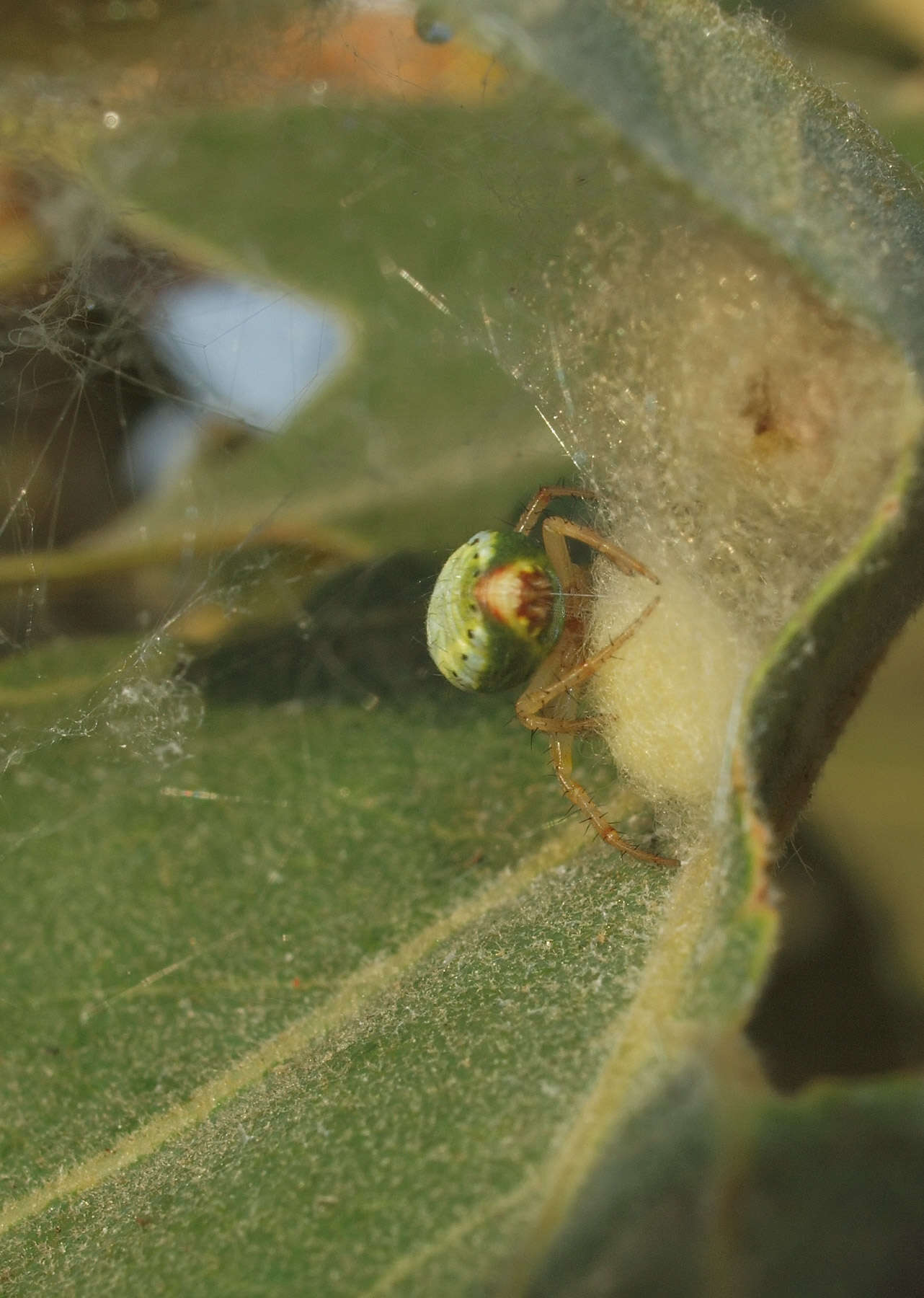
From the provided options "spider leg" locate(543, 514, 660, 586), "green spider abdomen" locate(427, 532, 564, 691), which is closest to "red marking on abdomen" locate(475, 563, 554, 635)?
"green spider abdomen" locate(427, 532, 564, 691)

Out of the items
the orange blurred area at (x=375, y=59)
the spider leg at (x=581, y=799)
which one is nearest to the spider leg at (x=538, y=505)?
the spider leg at (x=581, y=799)

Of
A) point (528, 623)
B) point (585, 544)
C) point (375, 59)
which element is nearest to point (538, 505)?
point (585, 544)

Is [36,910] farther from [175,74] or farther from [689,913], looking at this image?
[175,74]

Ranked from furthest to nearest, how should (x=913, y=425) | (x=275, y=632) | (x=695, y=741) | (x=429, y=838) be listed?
(x=275, y=632) → (x=429, y=838) → (x=695, y=741) → (x=913, y=425)

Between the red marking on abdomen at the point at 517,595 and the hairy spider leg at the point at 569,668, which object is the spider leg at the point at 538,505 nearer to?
the hairy spider leg at the point at 569,668

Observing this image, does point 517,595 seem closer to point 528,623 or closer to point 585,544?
point 528,623

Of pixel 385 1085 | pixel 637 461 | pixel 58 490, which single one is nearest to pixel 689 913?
pixel 385 1085
